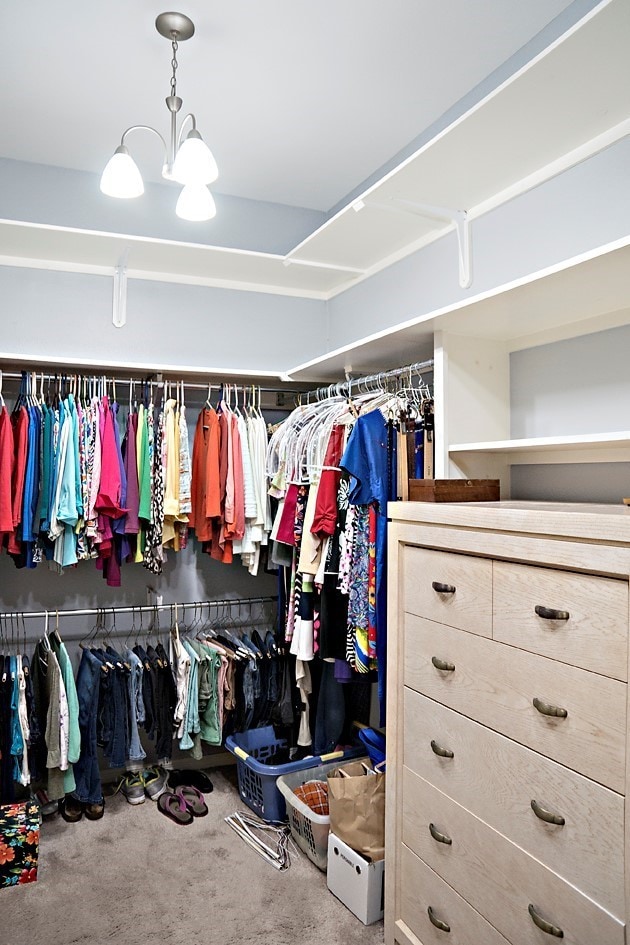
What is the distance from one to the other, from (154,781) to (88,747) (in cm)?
42

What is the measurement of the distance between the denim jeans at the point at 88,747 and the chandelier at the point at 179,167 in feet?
6.46

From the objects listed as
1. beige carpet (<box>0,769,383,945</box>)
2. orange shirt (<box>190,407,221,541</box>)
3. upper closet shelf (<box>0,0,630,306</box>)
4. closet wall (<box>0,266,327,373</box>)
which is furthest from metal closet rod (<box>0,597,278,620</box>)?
upper closet shelf (<box>0,0,630,306</box>)

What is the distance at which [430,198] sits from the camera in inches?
103

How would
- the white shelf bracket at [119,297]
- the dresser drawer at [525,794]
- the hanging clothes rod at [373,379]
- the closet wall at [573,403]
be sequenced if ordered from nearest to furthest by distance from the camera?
the dresser drawer at [525,794]
the closet wall at [573,403]
the hanging clothes rod at [373,379]
the white shelf bracket at [119,297]

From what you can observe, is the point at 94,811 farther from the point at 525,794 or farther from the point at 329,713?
the point at 525,794

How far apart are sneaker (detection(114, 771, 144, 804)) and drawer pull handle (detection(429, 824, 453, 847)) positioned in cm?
167

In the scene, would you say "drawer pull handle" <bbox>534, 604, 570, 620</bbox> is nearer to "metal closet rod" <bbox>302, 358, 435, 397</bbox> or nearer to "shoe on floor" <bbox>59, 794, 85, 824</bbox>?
"metal closet rod" <bbox>302, 358, 435, 397</bbox>

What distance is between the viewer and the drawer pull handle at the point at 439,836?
1.86 meters

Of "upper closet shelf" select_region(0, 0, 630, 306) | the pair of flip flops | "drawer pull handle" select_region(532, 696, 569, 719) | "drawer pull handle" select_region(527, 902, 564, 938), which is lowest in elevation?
the pair of flip flops

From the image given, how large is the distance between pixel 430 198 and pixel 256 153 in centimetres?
92

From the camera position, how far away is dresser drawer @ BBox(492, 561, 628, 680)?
1417 millimetres

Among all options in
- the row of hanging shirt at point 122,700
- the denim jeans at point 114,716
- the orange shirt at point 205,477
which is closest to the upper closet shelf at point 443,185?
the orange shirt at point 205,477

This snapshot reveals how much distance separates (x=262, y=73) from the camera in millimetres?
2479

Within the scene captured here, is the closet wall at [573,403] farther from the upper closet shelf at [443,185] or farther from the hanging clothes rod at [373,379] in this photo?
the upper closet shelf at [443,185]
